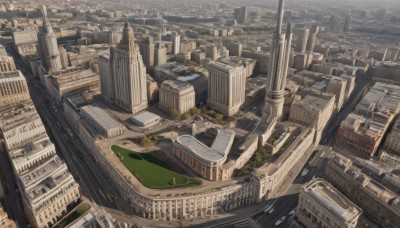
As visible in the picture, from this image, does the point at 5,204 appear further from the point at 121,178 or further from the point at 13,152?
the point at 121,178

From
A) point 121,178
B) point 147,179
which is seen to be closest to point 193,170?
point 147,179

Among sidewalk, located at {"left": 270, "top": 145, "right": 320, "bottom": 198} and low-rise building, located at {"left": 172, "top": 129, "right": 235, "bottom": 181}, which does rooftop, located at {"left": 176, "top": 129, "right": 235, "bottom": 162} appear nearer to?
low-rise building, located at {"left": 172, "top": 129, "right": 235, "bottom": 181}

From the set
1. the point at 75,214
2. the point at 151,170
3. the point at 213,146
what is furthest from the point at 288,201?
the point at 75,214

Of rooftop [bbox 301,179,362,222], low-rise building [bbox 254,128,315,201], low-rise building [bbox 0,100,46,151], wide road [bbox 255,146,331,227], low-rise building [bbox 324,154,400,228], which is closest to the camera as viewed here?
rooftop [bbox 301,179,362,222]

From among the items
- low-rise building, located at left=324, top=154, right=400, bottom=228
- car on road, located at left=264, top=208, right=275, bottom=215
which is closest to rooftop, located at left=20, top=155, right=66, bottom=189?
car on road, located at left=264, top=208, right=275, bottom=215

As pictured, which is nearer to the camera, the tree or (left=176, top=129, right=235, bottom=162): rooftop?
(left=176, top=129, right=235, bottom=162): rooftop

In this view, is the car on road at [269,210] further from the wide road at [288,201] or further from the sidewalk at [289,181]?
the sidewalk at [289,181]

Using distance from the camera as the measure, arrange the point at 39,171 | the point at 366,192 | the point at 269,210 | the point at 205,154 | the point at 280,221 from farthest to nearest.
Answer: the point at 205,154 < the point at 39,171 < the point at 269,210 < the point at 280,221 < the point at 366,192

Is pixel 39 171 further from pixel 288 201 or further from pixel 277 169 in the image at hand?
pixel 288 201
